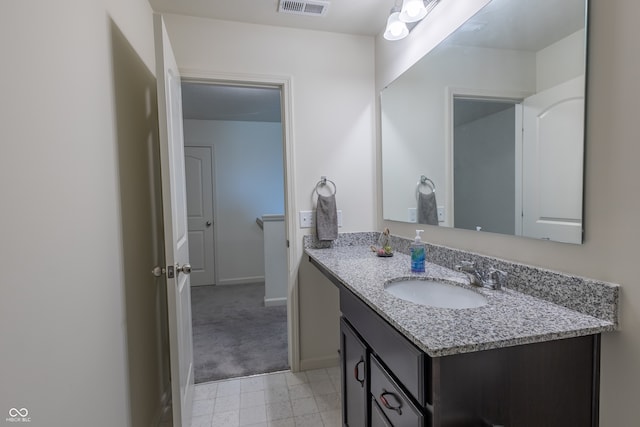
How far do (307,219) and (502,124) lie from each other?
1.28m

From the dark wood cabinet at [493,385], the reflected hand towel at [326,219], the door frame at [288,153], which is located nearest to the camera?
the dark wood cabinet at [493,385]

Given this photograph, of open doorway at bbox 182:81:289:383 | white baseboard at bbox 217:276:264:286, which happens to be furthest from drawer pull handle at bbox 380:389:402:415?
white baseboard at bbox 217:276:264:286

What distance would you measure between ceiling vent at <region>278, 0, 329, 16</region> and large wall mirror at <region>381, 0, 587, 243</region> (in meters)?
0.61

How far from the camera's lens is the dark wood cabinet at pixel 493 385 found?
780 millimetres

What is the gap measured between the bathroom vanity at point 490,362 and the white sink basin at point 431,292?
0.19m

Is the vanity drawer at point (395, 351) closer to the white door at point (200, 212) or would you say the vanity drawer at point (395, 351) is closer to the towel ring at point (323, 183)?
the towel ring at point (323, 183)

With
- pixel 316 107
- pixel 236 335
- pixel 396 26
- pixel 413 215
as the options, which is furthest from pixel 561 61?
pixel 236 335

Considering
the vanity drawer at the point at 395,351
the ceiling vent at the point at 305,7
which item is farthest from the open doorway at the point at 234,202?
the vanity drawer at the point at 395,351

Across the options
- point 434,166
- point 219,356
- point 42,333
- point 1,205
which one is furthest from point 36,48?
point 219,356

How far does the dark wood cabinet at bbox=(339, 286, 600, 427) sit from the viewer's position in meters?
0.78

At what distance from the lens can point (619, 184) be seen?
33.7 inches

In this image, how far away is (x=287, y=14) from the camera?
192 centimetres

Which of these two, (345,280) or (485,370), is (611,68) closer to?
(485,370)

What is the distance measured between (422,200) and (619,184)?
3.14ft
